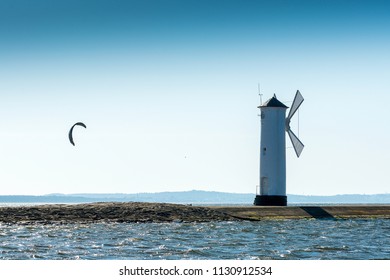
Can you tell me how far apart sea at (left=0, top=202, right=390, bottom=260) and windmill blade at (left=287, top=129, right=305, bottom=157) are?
399 inches

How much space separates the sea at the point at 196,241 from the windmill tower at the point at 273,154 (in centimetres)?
671

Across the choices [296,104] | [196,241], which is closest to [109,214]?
[196,241]

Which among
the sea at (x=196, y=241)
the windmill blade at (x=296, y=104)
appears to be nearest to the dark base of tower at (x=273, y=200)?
the windmill blade at (x=296, y=104)

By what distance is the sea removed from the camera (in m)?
25.0

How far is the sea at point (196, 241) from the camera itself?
25.0 m

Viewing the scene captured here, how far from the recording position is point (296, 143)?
49.5 metres

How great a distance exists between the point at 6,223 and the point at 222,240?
13.2 m

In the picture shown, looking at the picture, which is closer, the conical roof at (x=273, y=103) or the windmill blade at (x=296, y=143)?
the conical roof at (x=273, y=103)

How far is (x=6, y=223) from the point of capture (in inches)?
1512

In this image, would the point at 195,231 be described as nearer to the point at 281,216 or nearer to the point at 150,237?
the point at 150,237

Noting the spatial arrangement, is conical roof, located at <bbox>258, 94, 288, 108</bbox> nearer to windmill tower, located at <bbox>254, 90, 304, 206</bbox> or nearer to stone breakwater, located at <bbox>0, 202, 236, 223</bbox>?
windmill tower, located at <bbox>254, 90, 304, 206</bbox>

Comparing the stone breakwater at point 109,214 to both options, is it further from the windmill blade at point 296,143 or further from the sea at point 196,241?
the windmill blade at point 296,143
